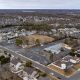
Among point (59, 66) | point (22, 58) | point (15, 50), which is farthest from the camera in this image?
point (15, 50)

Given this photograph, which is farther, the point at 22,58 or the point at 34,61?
the point at 22,58

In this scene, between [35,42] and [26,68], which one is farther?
[35,42]

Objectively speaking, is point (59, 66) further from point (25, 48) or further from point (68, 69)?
point (25, 48)

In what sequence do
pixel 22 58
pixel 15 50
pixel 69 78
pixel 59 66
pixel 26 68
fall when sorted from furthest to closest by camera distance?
pixel 15 50 → pixel 22 58 → pixel 59 66 → pixel 26 68 → pixel 69 78

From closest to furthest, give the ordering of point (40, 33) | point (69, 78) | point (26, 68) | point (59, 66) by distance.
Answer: point (69, 78) → point (26, 68) → point (59, 66) → point (40, 33)

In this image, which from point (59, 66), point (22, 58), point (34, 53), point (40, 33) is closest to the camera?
point (59, 66)

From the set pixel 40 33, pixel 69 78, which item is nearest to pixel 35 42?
pixel 40 33

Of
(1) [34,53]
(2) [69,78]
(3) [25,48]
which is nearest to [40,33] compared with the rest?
(3) [25,48]

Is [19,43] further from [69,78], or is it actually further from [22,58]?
[69,78]
